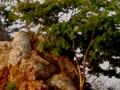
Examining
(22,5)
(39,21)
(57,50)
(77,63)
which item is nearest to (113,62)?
(77,63)

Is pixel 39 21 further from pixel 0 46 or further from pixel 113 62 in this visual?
pixel 113 62

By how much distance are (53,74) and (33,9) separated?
96.9 inches

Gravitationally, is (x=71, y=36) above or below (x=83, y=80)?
above

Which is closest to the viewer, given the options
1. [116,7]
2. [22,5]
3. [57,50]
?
[116,7]

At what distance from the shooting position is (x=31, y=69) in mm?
11633

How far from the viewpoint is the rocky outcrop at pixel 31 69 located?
456 inches

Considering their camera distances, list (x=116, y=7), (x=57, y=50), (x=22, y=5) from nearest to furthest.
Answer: (x=116, y=7)
(x=57, y=50)
(x=22, y=5)

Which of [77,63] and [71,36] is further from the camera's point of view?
[77,63]

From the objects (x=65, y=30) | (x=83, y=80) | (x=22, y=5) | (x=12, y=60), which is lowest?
(x=83, y=80)

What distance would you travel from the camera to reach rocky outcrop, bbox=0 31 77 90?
11.6m

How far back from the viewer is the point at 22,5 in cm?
1269

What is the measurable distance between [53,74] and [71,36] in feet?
5.56

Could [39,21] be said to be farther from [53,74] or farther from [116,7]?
[116,7]

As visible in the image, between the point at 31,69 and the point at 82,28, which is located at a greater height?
the point at 82,28
